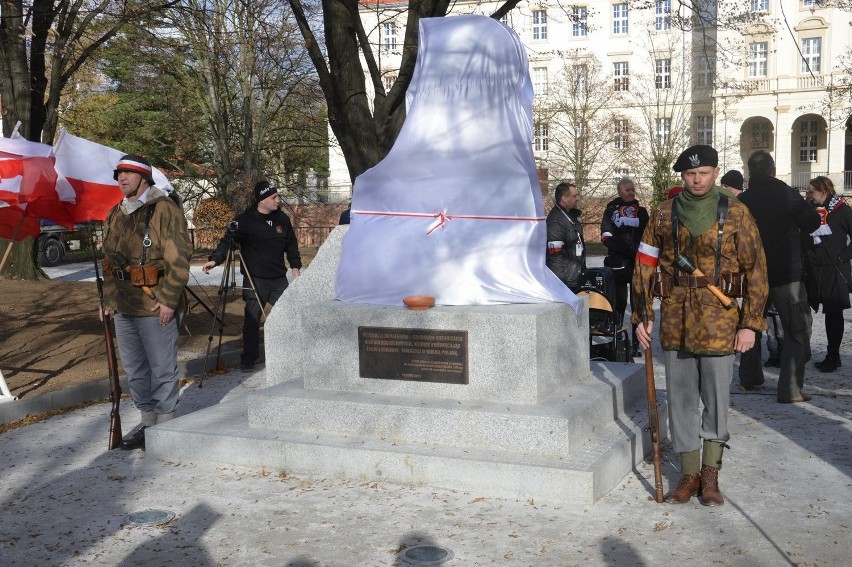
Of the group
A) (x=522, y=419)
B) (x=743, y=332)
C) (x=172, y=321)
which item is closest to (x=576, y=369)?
(x=522, y=419)

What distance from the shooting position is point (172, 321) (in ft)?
24.1

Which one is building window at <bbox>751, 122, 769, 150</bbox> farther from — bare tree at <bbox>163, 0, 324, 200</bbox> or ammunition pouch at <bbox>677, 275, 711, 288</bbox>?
ammunition pouch at <bbox>677, 275, 711, 288</bbox>

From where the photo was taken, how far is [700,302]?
5.61m

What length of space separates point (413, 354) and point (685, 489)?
204 cm

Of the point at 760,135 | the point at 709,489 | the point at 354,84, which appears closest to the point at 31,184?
the point at 354,84

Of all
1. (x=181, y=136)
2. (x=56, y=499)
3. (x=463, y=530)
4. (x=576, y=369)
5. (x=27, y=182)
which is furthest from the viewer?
(x=181, y=136)

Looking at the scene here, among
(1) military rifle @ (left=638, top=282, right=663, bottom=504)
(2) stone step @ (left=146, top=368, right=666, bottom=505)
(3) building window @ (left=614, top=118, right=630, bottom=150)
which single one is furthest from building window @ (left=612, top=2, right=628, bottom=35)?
(1) military rifle @ (left=638, top=282, right=663, bottom=504)

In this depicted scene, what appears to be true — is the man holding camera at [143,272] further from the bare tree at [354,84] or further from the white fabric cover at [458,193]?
the bare tree at [354,84]

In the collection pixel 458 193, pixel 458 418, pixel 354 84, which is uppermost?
pixel 354 84

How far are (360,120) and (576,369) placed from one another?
6.26 meters

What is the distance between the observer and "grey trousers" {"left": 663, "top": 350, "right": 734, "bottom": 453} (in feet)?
18.6

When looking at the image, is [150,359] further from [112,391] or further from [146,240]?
[146,240]

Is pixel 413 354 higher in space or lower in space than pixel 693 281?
lower

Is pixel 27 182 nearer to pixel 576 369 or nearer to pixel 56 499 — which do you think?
pixel 56 499
